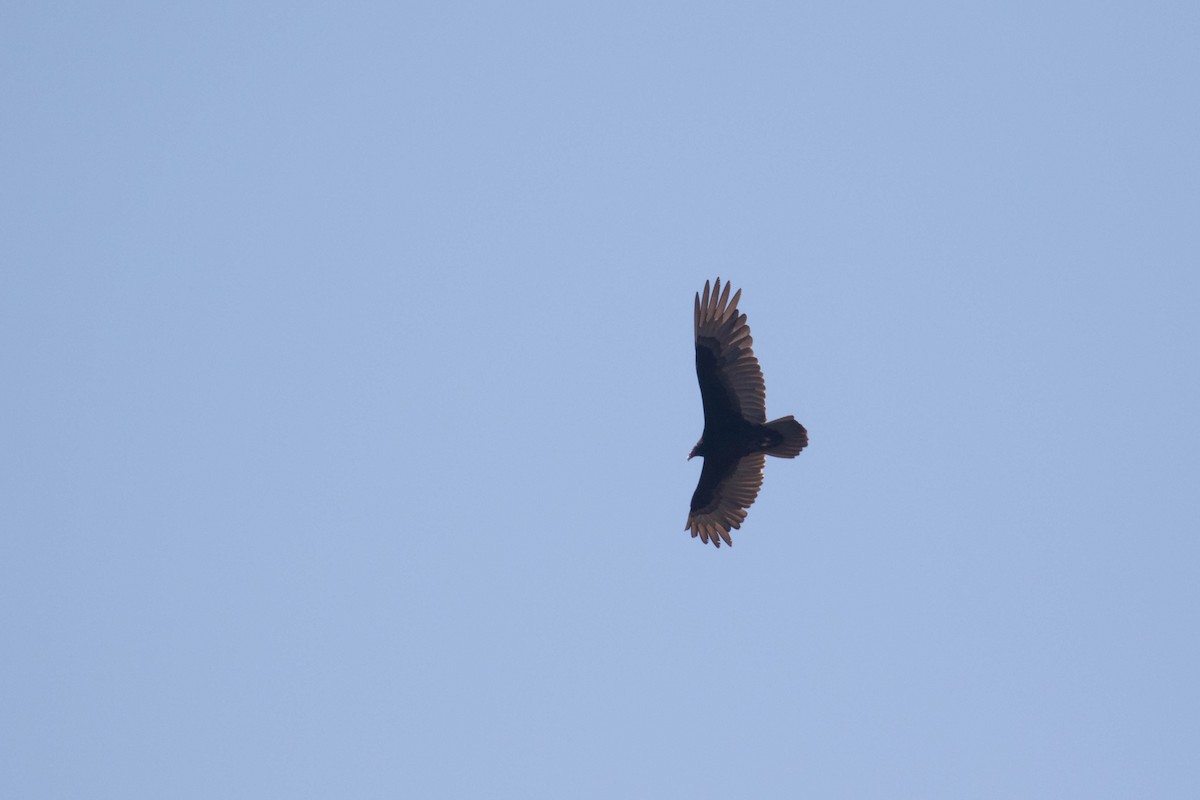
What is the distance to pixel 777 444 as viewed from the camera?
21.7m

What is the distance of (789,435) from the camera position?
21.5 m

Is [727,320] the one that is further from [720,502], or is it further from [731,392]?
[720,502]

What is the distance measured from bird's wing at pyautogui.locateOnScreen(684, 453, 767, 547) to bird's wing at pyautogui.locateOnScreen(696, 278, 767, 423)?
1252 millimetres

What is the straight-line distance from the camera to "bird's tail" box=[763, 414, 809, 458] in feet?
70.3

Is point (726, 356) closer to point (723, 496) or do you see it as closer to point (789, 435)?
point (789, 435)

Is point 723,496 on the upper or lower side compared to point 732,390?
lower

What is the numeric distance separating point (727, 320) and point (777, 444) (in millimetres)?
1902

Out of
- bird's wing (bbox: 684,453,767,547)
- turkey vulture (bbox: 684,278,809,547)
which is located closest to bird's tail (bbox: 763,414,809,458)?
turkey vulture (bbox: 684,278,809,547)

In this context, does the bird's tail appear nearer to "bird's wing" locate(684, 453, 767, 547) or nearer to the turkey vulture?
the turkey vulture

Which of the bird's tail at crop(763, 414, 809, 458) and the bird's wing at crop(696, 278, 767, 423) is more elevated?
the bird's wing at crop(696, 278, 767, 423)

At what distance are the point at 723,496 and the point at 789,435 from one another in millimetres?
Result: 2125

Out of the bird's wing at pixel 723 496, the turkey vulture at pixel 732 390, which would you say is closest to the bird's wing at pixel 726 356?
the turkey vulture at pixel 732 390

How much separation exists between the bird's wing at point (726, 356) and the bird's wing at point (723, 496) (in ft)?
4.11

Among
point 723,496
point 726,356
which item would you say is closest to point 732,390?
point 726,356
